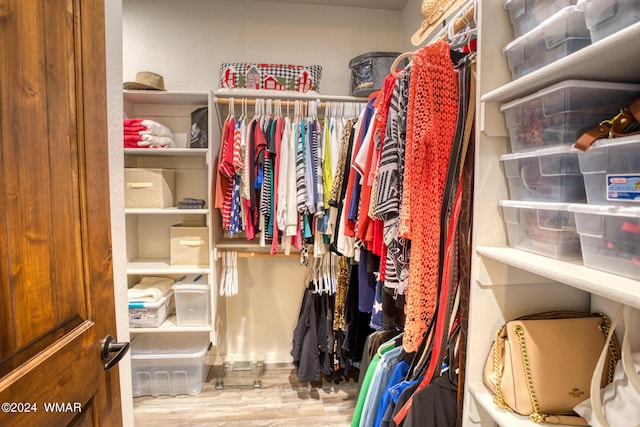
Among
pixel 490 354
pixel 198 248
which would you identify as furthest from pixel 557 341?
pixel 198 248

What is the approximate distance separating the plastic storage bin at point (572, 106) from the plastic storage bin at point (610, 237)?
18 cm

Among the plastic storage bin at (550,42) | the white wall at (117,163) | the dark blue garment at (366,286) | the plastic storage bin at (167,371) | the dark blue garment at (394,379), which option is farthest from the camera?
the plastic storage bin at (167,371)

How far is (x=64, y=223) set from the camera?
66cm

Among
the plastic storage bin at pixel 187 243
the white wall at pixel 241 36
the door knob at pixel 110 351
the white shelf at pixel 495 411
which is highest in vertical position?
the white wall at pixel 241 36

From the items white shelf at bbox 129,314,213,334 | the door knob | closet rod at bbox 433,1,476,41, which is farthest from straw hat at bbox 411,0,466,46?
white shelf at bbox 129,314,213,334

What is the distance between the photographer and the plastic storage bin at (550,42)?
0.64m

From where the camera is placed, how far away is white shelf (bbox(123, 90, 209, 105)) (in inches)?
80.7

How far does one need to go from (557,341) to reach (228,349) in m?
2.31

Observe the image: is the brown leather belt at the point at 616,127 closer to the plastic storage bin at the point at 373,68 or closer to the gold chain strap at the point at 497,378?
the gold chain strap at the point at 497,378

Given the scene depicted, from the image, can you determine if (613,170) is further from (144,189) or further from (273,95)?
(144,189)

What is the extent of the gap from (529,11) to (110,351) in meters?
1.32

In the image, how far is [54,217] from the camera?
0.63 meters

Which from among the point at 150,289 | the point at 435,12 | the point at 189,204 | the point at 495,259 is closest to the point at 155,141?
the point at 189,204

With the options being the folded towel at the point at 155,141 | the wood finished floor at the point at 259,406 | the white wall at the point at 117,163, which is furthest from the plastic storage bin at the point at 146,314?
the white wall at the point at 117,163
